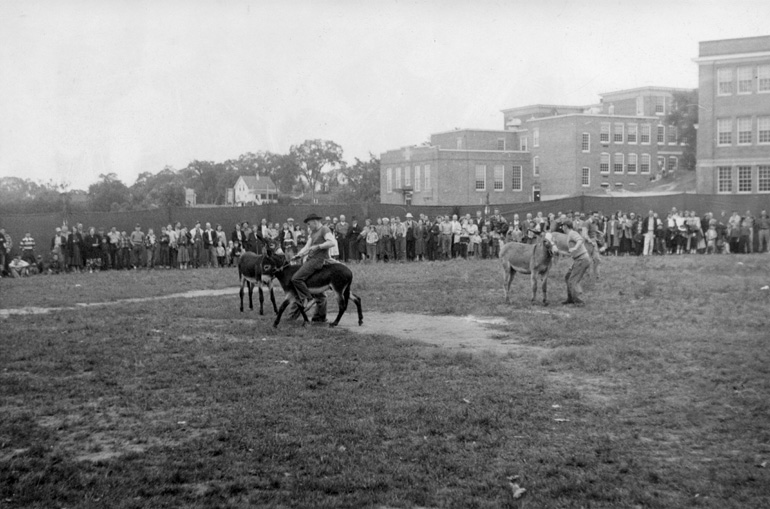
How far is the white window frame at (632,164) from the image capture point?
92312mm

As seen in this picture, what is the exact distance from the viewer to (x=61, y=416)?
27.7ft

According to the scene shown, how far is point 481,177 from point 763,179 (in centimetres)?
3357

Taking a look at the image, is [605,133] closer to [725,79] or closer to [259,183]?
[725,79]

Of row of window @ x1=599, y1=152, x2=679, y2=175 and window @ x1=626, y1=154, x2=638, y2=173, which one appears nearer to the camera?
row of window @ x1=599, y1=152, x2=679, y2=175

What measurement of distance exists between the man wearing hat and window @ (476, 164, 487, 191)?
75.3m

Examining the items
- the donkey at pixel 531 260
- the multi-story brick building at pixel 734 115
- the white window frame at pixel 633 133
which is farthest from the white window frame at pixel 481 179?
the donkey at pixel 531 260

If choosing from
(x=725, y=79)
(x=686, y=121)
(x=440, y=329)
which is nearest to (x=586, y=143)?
(x=686, y=121)

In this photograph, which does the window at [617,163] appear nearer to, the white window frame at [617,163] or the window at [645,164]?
the white window frame at [617,163]

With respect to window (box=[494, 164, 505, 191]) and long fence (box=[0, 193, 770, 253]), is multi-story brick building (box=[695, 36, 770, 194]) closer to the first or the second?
long fence (box=[0, 193, 770, 253])

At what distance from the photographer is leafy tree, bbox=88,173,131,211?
59.5 meters

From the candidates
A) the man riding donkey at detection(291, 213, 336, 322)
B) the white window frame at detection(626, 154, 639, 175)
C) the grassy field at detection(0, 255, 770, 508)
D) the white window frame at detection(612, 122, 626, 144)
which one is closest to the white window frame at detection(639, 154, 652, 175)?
the white window frame at detection(626, 154, 639, 175)

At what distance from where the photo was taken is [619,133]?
9188cm

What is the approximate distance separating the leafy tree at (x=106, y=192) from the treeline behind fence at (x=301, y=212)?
88.9 ft

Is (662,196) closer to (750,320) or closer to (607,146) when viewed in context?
(750,320)
